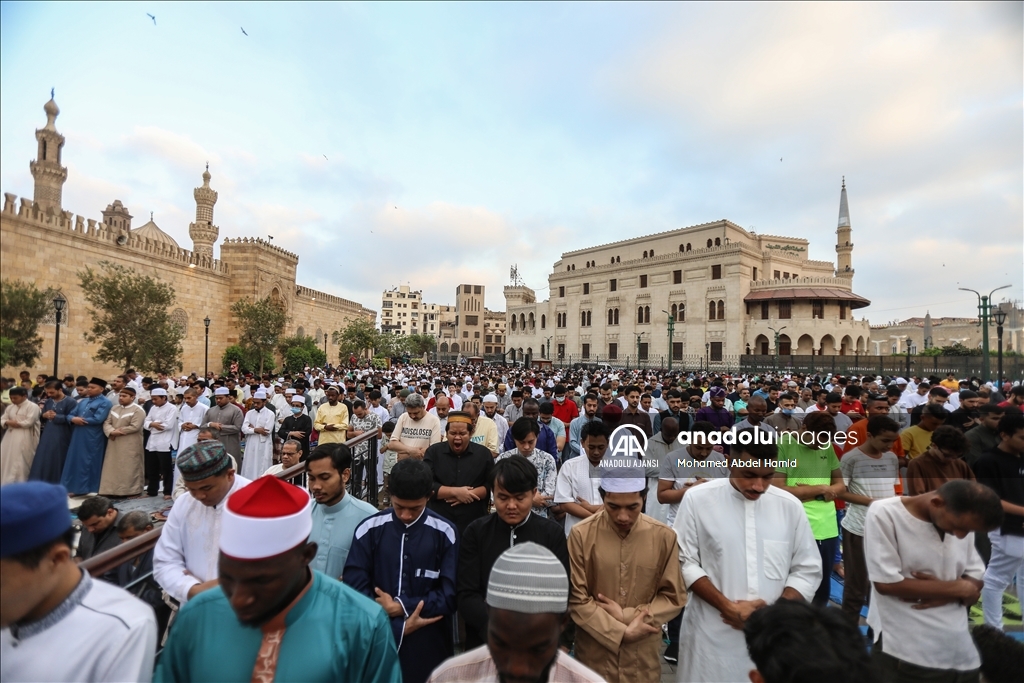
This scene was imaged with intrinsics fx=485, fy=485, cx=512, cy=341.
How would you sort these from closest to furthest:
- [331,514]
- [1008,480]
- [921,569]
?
[921,569], [331,514], [1008,480]

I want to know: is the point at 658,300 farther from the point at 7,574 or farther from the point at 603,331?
the point at 7,574

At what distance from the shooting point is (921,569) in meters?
2.48

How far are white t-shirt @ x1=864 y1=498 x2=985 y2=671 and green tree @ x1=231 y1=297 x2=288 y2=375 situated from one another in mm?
29648

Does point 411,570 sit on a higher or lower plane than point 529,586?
lower

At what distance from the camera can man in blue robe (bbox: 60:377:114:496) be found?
787 cm

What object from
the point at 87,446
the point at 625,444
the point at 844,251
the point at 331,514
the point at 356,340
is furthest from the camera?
the point at 844,251

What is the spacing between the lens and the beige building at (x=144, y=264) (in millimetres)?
19688

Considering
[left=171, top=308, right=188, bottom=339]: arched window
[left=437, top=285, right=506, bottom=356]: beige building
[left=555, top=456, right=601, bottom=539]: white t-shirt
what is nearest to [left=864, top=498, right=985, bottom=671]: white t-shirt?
[left=555, top=456, right=601, bottom=539]: white t-shirt

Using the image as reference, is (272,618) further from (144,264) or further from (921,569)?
(144,264)

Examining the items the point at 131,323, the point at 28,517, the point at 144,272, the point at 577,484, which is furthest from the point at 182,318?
the point at 28,517

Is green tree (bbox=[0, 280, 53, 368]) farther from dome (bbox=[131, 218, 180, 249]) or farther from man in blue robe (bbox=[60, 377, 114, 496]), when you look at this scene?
dome (bbox=[131, 218, 180, 249])

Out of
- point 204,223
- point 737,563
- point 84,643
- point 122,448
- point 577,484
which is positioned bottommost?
point 122,448

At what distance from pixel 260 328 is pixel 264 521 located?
1180 inches

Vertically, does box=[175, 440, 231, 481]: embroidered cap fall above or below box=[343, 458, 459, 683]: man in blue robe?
above
